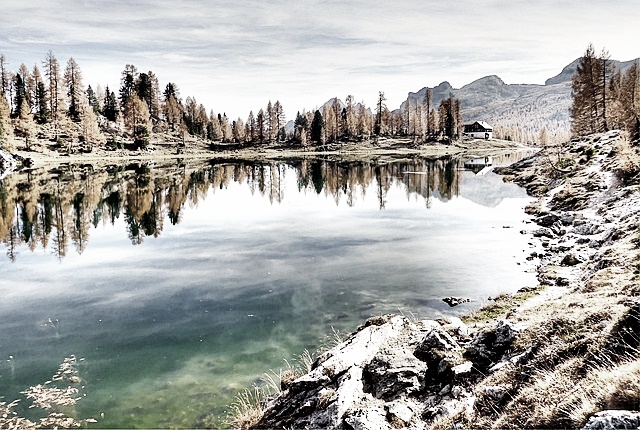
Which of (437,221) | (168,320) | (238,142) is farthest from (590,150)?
(238,142)

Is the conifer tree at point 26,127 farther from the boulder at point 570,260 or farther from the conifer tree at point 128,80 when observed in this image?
the boulder at point 570,260

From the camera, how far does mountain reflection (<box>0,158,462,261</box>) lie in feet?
124

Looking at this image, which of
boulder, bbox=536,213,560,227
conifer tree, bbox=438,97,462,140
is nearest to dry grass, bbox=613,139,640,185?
boulder, bbox=536,213,560,227

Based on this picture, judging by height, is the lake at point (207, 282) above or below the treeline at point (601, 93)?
below

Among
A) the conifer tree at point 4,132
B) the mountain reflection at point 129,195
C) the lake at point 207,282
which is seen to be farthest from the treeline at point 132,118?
the lake at point 207,282

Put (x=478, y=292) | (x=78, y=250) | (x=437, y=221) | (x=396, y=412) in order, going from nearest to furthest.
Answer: (x=396, y=412), (x=478, y=292), (x=78, y=250), (x=437, y=221)

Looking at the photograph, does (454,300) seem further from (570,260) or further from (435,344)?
(435,344)

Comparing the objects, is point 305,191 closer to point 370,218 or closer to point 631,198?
point 370,218

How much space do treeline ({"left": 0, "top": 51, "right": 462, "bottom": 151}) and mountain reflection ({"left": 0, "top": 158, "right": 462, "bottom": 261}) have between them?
4787 centimetres

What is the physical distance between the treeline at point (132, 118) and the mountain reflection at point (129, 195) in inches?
1884

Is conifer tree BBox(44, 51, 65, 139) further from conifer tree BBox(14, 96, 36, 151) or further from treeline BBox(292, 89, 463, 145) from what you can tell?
treeline BBox(292, 89, 463, 145)

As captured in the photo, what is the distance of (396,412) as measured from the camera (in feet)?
32.5

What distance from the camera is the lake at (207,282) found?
15.1 metres

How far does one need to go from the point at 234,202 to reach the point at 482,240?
32140mm
